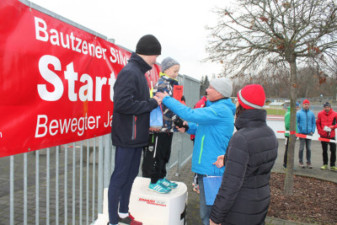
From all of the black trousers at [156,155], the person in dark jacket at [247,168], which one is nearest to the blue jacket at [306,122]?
the black trousers at [156,155]

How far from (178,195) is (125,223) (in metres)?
0.74

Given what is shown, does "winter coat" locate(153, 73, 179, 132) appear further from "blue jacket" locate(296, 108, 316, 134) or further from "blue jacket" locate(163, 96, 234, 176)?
"blue jacket" locate(296, 108, 316, 134)

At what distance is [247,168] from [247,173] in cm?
4

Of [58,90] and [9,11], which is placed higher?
[9,11]

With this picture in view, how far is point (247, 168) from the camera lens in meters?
1.94

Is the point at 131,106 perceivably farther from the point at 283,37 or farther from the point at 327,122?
the point at 327,122

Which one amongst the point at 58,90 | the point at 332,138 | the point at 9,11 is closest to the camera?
the point at 9,11

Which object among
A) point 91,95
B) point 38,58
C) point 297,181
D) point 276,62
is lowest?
point 297,181

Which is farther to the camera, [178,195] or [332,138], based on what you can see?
[332,138]

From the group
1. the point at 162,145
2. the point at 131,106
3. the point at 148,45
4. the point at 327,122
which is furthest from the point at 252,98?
the point at 327,122

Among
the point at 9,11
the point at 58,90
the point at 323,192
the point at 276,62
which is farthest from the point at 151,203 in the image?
the point at 323,192

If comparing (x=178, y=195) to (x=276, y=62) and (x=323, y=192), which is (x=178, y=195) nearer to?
(x=276, y=62)

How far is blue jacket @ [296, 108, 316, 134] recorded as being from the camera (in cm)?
847

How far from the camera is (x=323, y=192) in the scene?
19.1ft
